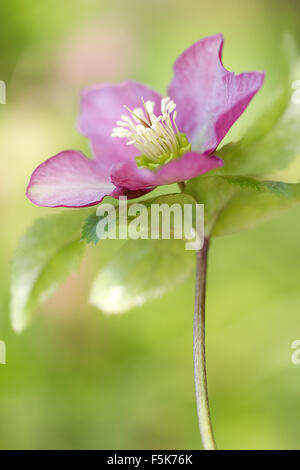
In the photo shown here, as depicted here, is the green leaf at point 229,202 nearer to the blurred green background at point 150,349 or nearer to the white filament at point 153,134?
the white filament at point 153,134

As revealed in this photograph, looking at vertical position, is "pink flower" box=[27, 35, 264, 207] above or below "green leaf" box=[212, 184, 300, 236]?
above

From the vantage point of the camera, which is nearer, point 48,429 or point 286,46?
point 286,46

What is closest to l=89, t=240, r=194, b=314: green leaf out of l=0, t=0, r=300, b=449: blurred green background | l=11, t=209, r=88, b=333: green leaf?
l=11, t=209, r=88, b=333: green leaf

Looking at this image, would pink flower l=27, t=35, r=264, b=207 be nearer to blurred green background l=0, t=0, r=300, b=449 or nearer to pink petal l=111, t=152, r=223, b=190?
pink petal l=111, t=152, r=223, b=190

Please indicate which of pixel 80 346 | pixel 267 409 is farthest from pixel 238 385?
pixel 80 346

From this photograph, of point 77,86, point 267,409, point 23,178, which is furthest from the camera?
point 77,86

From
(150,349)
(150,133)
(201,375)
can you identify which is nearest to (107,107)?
(150,133)

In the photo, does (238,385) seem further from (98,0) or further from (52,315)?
(98,0)
